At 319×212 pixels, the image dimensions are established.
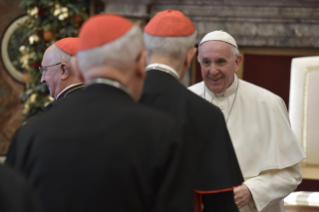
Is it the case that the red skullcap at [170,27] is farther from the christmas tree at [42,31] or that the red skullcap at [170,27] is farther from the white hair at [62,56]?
the christmas tree at [42,31]

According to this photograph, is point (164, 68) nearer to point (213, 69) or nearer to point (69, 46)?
point (213, 69)

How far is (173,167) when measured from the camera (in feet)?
5.17

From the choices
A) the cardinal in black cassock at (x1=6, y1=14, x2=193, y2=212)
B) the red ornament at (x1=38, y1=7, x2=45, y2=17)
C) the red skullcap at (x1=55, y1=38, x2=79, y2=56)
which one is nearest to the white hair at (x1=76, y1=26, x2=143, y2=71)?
the cardinal in black cassock at (x1=6, y1=14, x2=193, y2=212)

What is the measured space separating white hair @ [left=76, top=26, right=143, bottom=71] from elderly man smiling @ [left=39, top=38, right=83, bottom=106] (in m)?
1.54

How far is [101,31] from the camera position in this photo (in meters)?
1.61

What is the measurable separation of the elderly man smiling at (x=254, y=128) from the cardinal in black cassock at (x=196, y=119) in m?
0.89

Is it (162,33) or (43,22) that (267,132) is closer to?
(162,33)

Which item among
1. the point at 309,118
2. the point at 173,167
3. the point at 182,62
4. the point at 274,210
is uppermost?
the point at 182,62

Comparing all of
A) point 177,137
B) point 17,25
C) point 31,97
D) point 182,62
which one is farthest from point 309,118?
point 17,25

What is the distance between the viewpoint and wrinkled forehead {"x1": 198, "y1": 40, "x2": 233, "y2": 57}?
3.15m

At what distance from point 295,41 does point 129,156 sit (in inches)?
185

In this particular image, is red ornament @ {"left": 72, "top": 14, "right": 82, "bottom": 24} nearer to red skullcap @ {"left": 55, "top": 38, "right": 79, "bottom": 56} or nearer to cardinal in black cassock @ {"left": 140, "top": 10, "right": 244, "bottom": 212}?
red skullcap @ {"left": 55, "top": 38, "right": 79, "bottom": 56}

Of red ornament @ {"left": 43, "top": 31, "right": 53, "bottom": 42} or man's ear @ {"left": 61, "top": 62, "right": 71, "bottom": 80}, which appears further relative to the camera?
red ornament @ {"left": 43, "top": 31, "right": 53, "bottom": 42}

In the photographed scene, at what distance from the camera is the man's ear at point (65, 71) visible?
10.4ft
